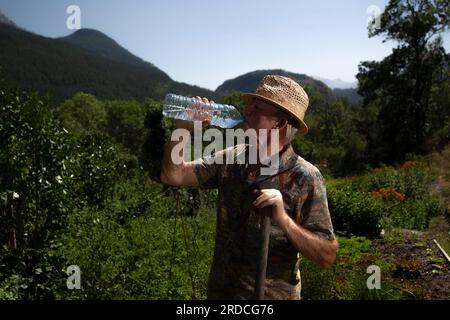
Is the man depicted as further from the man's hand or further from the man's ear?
the man's hand

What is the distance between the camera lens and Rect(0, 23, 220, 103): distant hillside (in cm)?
13725

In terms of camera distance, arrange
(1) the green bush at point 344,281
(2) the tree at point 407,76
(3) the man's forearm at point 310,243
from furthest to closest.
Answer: (2) the tree at point 407,76 < (1) the green bush at point 344,281 < (3) the man's forearm at point 310,243

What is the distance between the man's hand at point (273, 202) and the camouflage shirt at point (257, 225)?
0.75ft

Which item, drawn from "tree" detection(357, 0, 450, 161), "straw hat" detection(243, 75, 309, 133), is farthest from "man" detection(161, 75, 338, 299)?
"tree" detection(357, 0, 450, 161)

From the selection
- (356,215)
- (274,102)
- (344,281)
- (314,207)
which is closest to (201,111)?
(274,102)

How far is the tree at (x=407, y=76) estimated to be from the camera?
84.5ft

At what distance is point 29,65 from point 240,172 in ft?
532

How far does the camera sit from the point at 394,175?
14.3 meters

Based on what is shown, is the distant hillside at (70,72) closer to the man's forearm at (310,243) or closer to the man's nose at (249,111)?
the man's nose at (249,111)

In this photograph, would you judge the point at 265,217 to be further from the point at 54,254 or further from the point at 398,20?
the point at 398,20

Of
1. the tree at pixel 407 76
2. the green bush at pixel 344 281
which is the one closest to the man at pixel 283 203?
the green bush at pixel 344 281

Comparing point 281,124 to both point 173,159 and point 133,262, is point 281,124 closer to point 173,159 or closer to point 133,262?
point 173,159

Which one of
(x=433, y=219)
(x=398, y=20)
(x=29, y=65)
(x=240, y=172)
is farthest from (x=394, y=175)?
(x=29, y=65)

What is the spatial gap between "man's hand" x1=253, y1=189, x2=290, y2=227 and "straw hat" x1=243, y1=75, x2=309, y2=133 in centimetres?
49
